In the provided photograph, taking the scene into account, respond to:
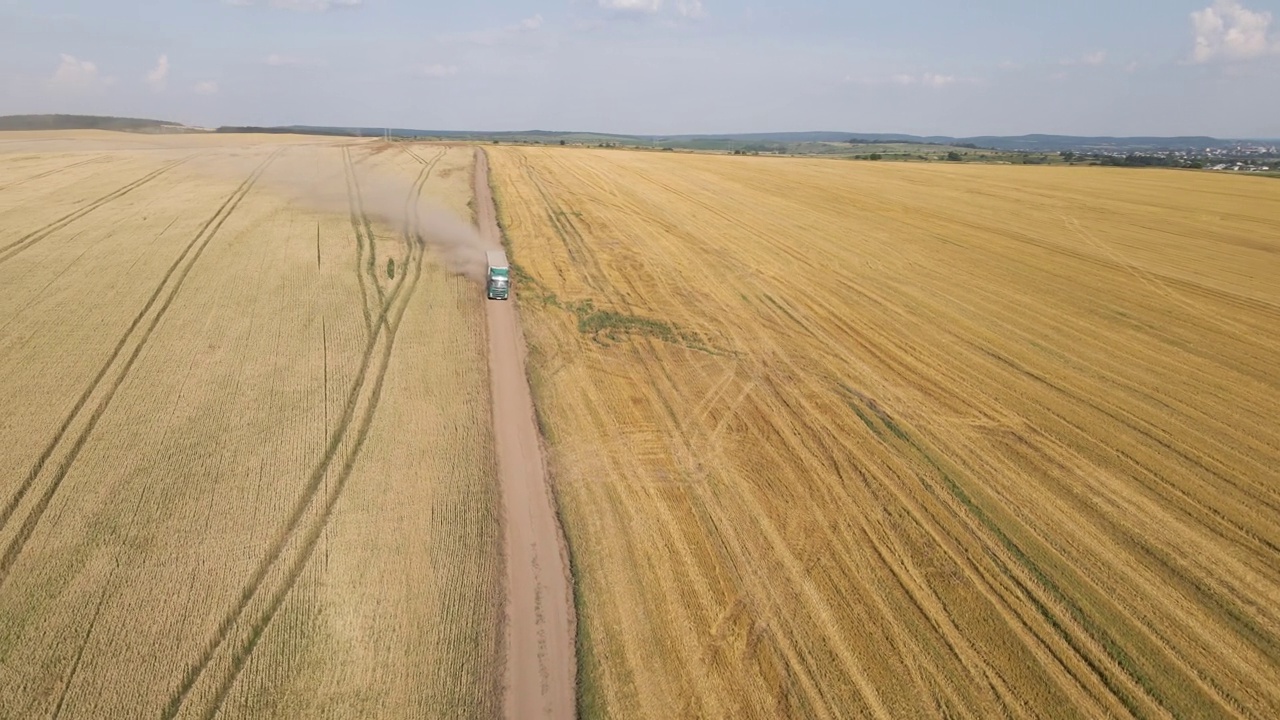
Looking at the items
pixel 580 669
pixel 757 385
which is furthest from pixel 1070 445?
pixel 580 669

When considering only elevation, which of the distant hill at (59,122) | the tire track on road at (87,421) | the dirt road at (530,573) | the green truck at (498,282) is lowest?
the dirt road at (530,573)

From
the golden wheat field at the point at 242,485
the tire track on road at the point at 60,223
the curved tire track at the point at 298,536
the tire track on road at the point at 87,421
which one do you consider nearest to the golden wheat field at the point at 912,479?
the golden wheat field at the point at 242,485

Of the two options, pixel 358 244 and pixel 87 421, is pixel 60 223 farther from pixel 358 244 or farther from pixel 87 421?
pixel 87 421

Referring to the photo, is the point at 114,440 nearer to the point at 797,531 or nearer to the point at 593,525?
the point at 593,525

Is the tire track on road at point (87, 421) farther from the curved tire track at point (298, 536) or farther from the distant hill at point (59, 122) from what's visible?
the distant hill at point (59, 122)


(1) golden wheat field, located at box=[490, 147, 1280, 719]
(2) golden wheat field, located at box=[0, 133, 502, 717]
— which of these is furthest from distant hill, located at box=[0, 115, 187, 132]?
(1) golden wheat field, located at box=[490, 147, 1280, 719]

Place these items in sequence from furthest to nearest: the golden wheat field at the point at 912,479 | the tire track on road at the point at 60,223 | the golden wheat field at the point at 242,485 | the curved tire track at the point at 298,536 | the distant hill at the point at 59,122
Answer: the distant hill at the point at 59,122 → the tire track on road at the point at 60,223 → the golden wheat field at the point at 912,479 → the golden wheat field at the point at 242,485 → the curved tire track at the point at 298,536
